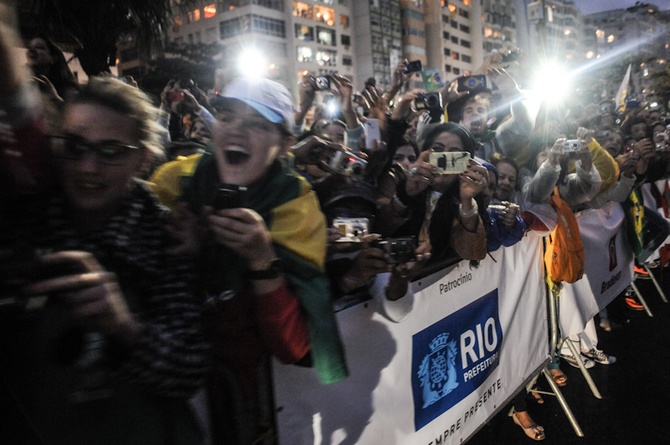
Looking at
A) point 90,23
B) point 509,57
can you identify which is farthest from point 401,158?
point 90,23

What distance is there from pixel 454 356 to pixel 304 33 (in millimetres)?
64906

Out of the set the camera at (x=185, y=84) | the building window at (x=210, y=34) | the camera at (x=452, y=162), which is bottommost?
the camera at (x=452, y=162)

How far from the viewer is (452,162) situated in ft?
8.40

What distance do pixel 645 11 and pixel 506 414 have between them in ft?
629

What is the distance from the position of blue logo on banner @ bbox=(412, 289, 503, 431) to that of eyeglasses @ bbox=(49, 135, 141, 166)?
1746mm

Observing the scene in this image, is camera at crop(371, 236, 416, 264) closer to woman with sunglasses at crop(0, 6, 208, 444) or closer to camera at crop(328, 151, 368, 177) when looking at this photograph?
camera at crop(328, 151, 368, 177)

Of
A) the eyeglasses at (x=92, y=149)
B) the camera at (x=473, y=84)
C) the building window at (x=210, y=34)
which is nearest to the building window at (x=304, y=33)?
the building window at (x=210, y=34)

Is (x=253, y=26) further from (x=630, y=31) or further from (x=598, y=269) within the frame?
(x=630, y=31)

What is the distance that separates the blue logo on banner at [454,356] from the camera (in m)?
2.57

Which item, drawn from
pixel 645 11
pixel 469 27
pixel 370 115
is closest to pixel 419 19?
pixel 469 27

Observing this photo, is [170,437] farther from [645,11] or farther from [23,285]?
[645,11]

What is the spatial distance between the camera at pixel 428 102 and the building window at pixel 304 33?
6163cm

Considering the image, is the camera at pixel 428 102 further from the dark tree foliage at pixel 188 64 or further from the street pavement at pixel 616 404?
the dark tree foliage at pixel 188 64

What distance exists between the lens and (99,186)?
1.33 meters
